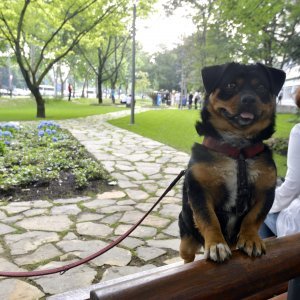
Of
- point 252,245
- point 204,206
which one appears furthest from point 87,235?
point 252,245

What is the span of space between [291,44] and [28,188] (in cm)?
686

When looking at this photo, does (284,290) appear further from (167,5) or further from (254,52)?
(167,5)

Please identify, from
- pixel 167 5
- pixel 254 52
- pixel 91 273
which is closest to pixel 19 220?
pixel 91 273

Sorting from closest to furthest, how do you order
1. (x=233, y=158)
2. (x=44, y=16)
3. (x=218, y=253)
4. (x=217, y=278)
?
(x=217, y=278) → (x=218, y=253) → (x=233, y=158) → (x=44, y=16)

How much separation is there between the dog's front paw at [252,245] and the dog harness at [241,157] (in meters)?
0.27

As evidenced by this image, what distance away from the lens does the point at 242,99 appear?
2.07 meters

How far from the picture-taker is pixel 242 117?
2092 millimetres

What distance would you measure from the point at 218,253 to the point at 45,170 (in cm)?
598

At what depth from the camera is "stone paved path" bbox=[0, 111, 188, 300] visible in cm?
335

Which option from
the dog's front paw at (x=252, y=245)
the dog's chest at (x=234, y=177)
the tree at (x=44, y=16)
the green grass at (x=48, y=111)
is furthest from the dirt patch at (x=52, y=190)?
the tree at (x=44, y=16)

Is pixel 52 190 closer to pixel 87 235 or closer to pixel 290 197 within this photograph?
pixel 87 235

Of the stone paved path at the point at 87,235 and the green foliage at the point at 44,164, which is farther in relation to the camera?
the green foliage at the point at 44,164

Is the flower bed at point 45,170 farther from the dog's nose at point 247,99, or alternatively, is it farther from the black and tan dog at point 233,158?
the dog's nose at point 247,99

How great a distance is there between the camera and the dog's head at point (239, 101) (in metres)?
2.10
